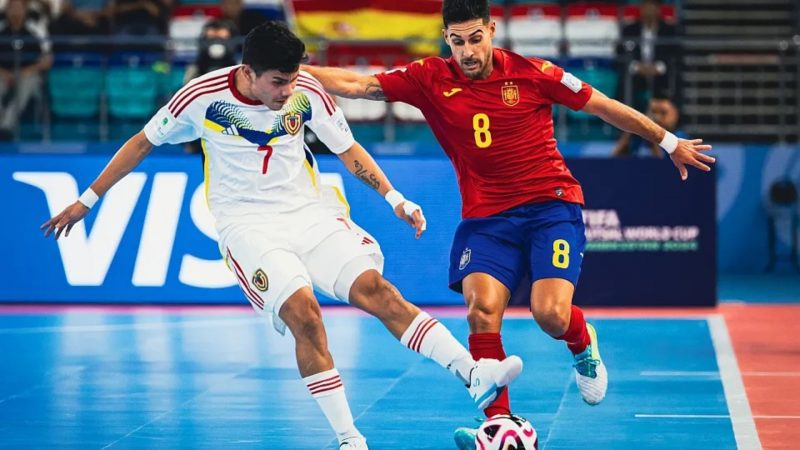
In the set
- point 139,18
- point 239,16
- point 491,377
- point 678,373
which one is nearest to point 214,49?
point 239,16

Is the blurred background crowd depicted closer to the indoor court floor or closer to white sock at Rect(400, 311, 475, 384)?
the indoor court floor

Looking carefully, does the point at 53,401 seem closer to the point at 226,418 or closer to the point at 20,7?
the point at 226,418

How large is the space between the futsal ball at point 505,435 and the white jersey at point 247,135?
1579 mm

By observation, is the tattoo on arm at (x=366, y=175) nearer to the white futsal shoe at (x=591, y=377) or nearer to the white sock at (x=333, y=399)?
the white sock at (x=333, y=399)

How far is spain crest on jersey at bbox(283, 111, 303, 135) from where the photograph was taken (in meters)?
7.77

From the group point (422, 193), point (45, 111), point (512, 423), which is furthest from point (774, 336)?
point (45, 111)

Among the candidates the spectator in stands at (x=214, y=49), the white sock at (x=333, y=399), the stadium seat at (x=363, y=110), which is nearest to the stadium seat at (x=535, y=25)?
the stadium seat at (x=363, y=110)

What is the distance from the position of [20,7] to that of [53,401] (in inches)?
383

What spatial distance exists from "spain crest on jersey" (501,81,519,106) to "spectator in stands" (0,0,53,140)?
34.6ft

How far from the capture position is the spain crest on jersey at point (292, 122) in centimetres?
777

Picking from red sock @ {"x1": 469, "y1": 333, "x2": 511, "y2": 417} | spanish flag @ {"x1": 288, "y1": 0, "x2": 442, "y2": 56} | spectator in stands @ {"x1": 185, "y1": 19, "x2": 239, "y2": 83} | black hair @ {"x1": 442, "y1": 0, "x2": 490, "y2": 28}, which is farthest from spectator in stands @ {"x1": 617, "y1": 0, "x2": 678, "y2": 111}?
red sock @ {"x1": 469, "y1": 333, "x2": 511, "y2": 417}

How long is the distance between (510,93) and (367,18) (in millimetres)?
10232

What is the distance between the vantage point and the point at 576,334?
26.9ft

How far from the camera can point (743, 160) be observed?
57.2ft
